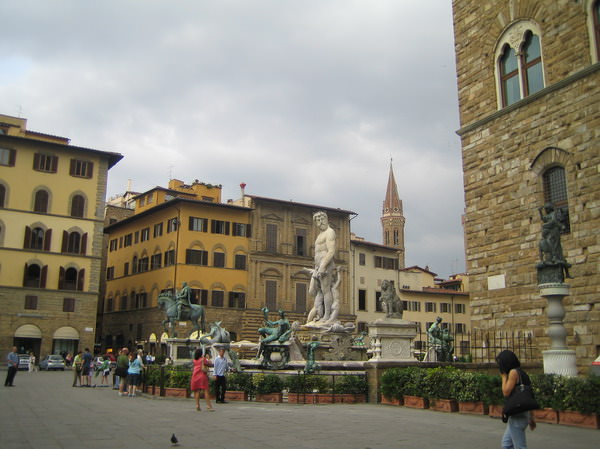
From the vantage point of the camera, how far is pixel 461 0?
68.5ft

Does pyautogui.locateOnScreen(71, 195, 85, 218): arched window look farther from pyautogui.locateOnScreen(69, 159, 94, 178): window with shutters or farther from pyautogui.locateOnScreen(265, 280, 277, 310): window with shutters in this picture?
pyautogui.locateOnScreen(265, 280, 277, 310): window with shutters

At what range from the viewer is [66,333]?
139 feet

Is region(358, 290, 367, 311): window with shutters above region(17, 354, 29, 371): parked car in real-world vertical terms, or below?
above

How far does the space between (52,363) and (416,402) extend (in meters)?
30.5

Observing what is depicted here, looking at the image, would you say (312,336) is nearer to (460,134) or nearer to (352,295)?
(460,134)

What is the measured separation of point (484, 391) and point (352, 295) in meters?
43.1

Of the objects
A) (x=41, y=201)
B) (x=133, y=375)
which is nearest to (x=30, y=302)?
(x=41, y=201)

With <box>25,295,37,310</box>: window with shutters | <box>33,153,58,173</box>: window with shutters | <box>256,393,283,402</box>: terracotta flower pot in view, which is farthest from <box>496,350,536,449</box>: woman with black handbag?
<box>33,153,58,173</box>: window with shutters

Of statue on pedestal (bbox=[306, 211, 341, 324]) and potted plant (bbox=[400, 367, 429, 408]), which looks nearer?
potted plant (bbox=[400, 367, 429, 408])

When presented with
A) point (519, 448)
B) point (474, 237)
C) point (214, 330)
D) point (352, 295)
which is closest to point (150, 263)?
point (352, 295)

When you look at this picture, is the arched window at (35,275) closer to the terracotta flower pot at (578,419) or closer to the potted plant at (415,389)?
the potted plant at (415,389)

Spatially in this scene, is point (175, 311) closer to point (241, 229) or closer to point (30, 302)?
point (30, 302)

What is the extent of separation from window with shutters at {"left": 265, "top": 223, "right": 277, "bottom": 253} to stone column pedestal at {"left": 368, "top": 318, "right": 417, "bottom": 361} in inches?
1396

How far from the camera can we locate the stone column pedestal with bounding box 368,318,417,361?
49.3ft
